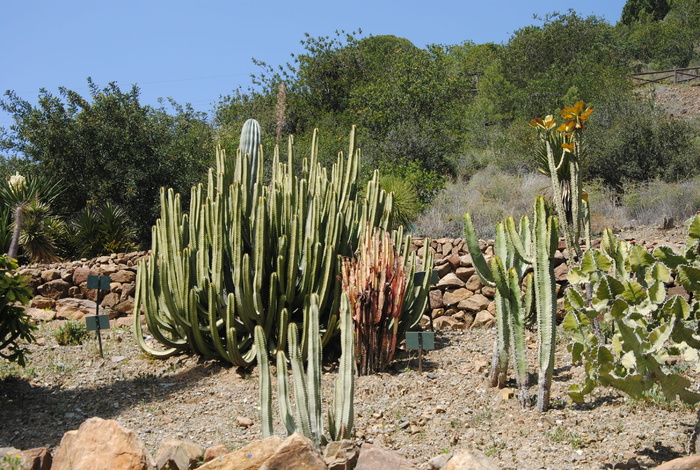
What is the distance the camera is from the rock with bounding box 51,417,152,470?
150 inches

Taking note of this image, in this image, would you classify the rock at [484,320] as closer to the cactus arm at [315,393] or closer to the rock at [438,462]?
the cactus arm at [315,393]

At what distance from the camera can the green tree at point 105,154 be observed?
1440 centimetres

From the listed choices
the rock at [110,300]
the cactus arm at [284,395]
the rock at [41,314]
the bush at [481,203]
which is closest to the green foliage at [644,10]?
the bush at [481,203]

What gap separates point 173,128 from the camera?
55.3ft

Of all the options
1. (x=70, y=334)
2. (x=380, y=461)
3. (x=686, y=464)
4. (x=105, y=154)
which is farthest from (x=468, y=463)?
(x=105, y=154)

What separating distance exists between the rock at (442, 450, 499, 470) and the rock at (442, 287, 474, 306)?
16.8ft

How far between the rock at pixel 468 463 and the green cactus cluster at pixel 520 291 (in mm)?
1418

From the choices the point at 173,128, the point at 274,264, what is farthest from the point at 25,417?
the point at 173,128

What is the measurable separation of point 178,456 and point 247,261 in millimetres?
2325

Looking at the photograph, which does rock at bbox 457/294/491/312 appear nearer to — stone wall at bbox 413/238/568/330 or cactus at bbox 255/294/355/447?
stone wall at bbox 413/238/568/330

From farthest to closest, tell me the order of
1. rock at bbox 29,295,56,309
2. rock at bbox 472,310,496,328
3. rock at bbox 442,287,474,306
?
rock at bbox 29,295,56,309
rock at bbox 442,287,474,306
rock at bbox 472,310,496,328

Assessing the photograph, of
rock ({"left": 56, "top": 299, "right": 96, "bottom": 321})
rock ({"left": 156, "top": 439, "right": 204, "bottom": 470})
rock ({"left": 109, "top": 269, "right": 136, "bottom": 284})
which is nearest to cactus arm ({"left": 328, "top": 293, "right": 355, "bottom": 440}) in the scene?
rock ({"left": 156, "top": 439, "right": 204, "bottom": 470})

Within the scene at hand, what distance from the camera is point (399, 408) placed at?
5215 millimetres

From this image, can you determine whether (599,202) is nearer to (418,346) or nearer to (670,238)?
(670,238)
